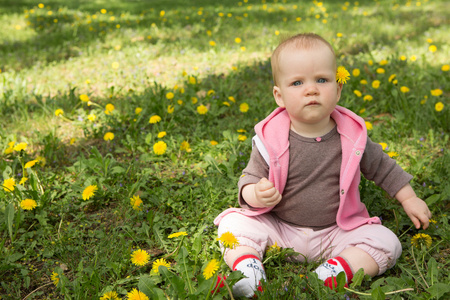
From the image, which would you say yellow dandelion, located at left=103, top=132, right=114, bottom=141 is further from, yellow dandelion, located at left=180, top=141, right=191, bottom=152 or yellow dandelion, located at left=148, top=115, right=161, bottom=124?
yellow dandelion, located at left=180, top=141, right=191, bottom=152

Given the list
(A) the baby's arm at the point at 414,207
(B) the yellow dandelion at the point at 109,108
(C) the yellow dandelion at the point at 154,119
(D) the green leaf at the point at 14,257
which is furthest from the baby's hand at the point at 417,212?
(B) the yellow dandelion at the point at 109,108

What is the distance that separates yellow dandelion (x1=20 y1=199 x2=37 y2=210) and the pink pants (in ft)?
3.51

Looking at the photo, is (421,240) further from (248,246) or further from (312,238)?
(248,246)

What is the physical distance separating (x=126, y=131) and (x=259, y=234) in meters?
1.61

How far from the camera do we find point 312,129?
206 cm

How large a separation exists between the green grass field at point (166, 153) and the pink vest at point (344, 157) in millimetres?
262

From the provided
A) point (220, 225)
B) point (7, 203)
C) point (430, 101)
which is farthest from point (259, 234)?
point (430, 101)

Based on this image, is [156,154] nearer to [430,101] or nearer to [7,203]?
[7,203]

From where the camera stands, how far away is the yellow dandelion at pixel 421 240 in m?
2.05

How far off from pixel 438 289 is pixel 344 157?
26.8 inches

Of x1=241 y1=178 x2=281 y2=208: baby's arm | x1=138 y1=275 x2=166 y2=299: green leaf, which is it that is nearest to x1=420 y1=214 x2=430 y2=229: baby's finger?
x1=241 y1=178 x2=281 y2=208: baby's arm

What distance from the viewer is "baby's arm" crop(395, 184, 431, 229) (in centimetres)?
202

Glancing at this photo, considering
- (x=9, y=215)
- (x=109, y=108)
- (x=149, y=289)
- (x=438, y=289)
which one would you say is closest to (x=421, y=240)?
(x=438, y=289)

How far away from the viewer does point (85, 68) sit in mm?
4832
